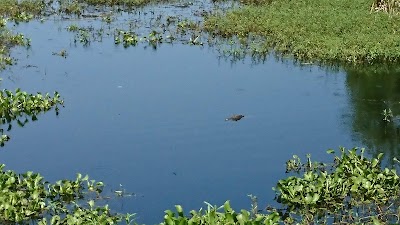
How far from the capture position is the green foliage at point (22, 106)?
13.0 metres

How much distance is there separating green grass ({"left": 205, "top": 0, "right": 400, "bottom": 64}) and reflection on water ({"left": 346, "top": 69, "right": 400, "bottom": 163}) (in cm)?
106

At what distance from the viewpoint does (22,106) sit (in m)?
13.3

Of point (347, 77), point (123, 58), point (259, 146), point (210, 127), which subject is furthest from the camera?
point (123, 58)

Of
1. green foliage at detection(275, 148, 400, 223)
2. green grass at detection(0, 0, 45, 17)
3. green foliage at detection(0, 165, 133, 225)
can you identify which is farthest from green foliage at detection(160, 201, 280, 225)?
green grass at detection(0, 0, 45, 17)

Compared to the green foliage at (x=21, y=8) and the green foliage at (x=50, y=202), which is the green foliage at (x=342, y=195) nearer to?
the green foliage at (x=50, y=202)

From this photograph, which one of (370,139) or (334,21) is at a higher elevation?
(334,21)

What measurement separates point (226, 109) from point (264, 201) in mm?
4115

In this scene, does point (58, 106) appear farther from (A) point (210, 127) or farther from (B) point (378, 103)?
(B) point (378, 103)

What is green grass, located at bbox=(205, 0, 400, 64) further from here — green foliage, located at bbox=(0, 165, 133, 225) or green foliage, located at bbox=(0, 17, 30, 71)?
green foliage, located at bbox=(0, 165, 133, 225)

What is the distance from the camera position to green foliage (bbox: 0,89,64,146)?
42.7 ft

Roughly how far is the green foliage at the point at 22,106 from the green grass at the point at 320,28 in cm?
642

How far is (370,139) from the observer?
38.8 feet

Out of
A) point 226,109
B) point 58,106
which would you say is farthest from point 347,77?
point 58,106

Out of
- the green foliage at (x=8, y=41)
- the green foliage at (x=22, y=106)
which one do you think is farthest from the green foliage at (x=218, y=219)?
the green foliage at (x=8, y=41)
